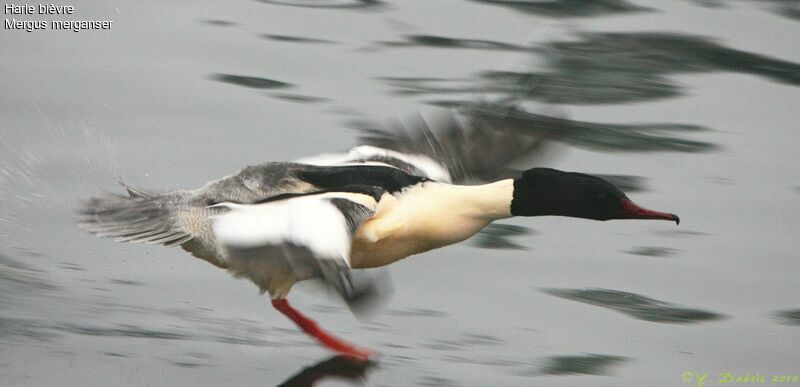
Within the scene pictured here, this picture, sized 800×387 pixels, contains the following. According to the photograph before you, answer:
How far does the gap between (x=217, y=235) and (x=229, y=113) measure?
3.95 meters

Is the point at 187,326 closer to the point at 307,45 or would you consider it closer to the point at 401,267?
the point at 401,267

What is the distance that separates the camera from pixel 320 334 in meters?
6.76

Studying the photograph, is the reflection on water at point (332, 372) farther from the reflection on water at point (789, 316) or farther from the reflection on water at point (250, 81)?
the reflection on water at point (250, 81)

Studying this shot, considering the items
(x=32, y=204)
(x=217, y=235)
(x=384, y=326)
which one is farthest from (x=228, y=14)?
(x=217, y=235)

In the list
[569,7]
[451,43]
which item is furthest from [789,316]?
→ [569,7]

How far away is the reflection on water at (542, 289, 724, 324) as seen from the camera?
25.4 ft

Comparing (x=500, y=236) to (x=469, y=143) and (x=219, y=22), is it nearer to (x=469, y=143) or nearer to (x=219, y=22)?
(x=469, y=143)

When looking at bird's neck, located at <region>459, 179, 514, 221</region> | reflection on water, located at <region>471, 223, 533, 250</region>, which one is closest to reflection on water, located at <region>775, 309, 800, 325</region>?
reflection on water, located at <region>471, 223, 533, 250</region>

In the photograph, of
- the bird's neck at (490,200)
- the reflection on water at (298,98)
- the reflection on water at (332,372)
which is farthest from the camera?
the reflection on water at (298,98)

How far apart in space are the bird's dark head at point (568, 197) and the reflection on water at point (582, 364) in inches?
29.4

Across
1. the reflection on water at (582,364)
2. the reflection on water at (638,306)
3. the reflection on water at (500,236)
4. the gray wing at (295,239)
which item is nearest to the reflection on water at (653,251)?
the reflection on water at (638,306)

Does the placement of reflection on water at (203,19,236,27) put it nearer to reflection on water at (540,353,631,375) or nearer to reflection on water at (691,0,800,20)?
reflection on water at (691,0,800,20)

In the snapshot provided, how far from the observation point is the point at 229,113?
9.93 meters

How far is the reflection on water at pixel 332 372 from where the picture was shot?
20.9ft
